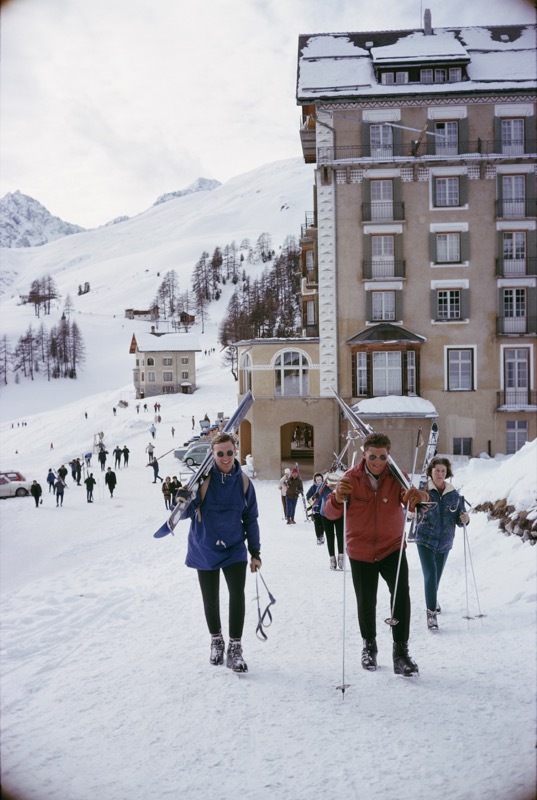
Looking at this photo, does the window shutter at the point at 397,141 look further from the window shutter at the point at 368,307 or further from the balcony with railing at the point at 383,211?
the window shutter at the point at 368,307

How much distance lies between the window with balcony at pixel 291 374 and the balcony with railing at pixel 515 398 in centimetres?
787

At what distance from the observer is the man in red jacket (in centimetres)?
470

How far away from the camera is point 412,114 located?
26.4 metres

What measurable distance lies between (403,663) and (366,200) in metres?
24.4

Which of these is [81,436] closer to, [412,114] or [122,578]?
[412,114]

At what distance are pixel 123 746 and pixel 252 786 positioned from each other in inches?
36.6

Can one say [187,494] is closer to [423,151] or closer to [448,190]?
[448,190]

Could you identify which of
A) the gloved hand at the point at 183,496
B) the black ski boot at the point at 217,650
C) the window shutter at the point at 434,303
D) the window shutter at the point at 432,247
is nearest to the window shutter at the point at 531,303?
the window shutter at the point at 434,303

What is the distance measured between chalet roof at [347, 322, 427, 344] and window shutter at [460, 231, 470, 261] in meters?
3.67

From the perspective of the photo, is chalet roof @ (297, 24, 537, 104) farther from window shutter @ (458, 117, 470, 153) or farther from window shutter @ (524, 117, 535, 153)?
window shutter @ (524, 117, 535, 153)

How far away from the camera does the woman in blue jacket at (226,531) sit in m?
4.91

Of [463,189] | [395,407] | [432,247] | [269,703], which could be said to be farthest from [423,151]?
[269,703]

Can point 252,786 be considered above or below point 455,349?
below

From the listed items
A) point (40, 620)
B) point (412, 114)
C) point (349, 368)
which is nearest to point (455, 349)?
point (349, 368)
